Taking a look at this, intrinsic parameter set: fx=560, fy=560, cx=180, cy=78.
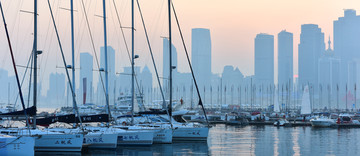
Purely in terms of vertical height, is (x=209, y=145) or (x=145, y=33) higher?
(x=145, y=33)

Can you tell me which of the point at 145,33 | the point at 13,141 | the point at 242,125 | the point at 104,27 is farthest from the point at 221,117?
the point at 13,141

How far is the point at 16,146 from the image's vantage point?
2923 centimetres

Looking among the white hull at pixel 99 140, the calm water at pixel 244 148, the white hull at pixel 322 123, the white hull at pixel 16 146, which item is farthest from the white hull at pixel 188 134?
the white hull at pixel 322 123

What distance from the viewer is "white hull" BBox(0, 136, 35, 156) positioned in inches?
1142

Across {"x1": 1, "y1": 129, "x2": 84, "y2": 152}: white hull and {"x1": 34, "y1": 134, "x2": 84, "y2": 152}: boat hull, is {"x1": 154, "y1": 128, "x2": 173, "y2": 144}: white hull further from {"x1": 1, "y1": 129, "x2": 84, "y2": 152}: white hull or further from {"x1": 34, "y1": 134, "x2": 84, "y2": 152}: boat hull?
{"x1": 34, "y1": 134, "x2": 84, "y2": 152}: boat hull

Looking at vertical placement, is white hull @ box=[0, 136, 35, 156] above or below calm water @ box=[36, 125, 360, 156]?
above

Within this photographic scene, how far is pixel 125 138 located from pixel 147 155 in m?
4.47

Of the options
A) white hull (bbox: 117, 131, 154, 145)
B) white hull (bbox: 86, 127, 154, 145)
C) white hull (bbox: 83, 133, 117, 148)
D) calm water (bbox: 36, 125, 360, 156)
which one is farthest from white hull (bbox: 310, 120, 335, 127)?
white hull (bbox: 83, 133, 117, 148)

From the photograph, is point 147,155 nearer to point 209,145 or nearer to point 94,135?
point 94,135

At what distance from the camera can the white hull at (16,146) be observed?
29.0 m

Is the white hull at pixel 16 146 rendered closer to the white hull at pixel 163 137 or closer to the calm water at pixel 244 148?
the calm water at pixel 244 148

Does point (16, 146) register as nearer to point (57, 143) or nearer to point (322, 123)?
point (57, 143)

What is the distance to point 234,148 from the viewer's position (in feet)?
137

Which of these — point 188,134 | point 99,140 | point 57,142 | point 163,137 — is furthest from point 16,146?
point 188,134
